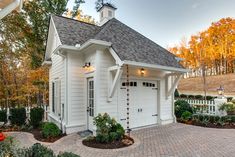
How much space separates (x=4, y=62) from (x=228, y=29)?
92.9ft

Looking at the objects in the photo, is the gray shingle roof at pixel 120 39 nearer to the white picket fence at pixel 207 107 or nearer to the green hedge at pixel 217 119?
the green hedge at pixel 217 119

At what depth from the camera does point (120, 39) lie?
7805mm

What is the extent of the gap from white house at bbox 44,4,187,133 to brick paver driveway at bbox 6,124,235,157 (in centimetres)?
103

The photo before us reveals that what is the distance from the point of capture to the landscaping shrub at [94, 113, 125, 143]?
5851mm

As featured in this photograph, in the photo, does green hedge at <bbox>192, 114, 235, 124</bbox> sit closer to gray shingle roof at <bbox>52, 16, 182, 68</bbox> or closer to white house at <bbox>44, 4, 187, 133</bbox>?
white house at <bbox>44, 4, 187, 133</bbox>

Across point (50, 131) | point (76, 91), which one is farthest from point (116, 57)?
point (50, 131)

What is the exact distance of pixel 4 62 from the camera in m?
13.9

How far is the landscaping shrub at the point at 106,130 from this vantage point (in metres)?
5.85

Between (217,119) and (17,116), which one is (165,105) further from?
(17,116)

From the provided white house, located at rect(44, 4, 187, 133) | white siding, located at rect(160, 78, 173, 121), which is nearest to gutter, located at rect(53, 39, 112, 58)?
white house, located at rect(44, 4, 187, 133)

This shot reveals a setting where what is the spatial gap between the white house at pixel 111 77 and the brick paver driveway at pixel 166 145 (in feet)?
3.39

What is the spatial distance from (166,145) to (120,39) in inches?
182

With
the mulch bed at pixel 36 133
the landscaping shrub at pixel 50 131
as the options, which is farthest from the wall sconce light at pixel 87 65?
the mulch bed at pixel 36 133

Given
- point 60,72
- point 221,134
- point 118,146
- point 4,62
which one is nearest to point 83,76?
point 60,72
